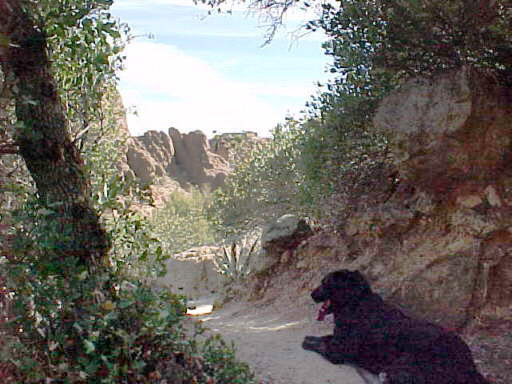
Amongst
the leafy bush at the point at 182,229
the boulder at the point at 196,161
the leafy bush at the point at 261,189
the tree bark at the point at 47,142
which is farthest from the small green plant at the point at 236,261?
the boulder at the point at 196,161

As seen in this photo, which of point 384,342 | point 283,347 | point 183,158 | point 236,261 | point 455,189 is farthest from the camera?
point 183,158

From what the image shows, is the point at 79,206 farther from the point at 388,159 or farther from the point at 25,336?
the point at 388,159

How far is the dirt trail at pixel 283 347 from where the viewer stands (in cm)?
566

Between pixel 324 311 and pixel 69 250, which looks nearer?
pixel 69 250

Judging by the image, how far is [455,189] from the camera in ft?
27.2

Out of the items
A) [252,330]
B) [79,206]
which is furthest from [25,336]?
[252,330]

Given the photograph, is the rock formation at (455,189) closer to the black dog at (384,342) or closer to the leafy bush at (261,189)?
the black dog at (384,342)

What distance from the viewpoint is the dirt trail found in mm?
5660

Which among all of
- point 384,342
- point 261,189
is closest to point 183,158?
point 261,189

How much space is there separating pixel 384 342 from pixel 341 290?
845mm

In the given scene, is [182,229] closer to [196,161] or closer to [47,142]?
[196,161]

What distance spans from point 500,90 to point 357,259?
141 inches

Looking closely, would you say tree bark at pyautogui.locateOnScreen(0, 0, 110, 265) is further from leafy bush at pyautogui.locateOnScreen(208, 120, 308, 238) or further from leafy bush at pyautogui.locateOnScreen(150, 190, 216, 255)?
leafy bush at pyautogui.locateOnScreen(150, 190, 216, 255)

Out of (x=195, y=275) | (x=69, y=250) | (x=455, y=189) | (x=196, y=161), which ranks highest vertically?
(x=196, y=161)
